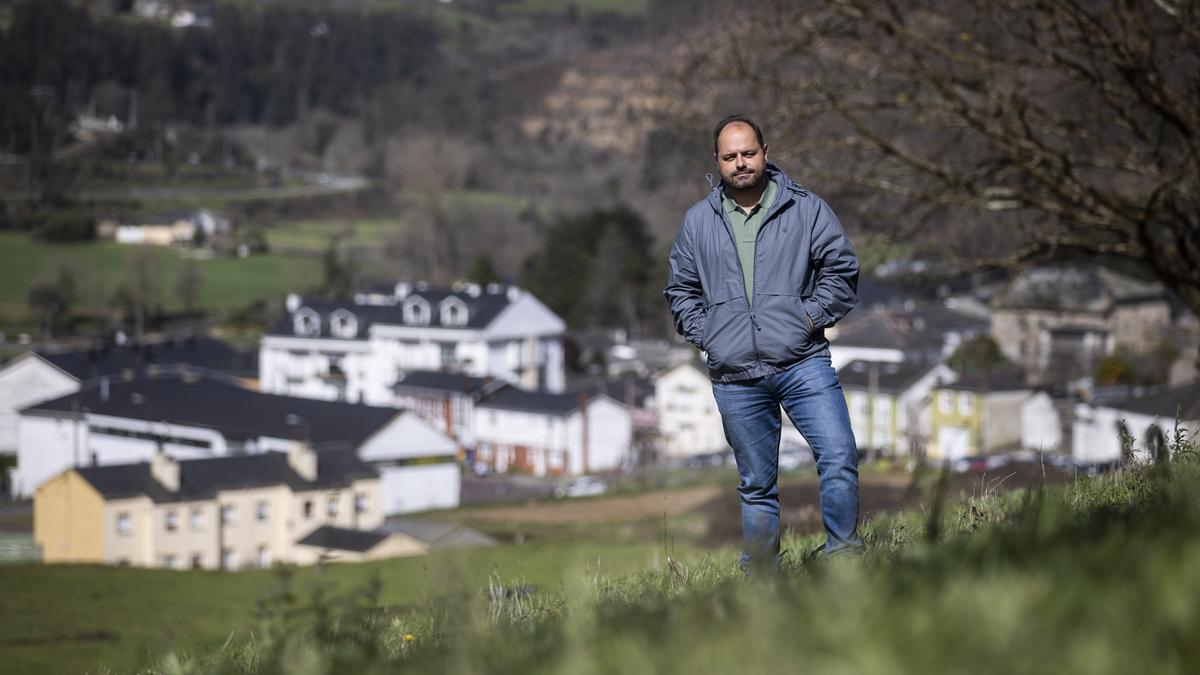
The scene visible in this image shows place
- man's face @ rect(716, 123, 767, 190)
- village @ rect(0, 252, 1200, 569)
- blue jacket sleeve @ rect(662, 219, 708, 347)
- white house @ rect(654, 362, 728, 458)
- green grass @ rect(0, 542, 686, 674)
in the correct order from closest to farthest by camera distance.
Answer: man's face @ rect(716, 123, 767, 190), blue jacket sleeve @ rect(662, 219, 708, 347), green grass @ rect(0, 542, 686, 674), village @ rect(0, 252, 1200, 569), white house @ rect(654, 362, 728, 458)

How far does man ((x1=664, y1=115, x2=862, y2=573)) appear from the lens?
4.81 metres

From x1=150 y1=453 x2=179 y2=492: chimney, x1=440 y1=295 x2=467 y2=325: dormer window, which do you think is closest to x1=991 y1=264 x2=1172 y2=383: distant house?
x1=440 y1=295 x2=467 y2=325: dormer window

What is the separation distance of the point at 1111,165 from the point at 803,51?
3229 mm

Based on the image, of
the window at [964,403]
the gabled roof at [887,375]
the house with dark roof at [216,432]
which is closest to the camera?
the house with dark roof at [216,432]

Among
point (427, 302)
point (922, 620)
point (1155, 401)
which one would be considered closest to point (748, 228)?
point (922, 620)

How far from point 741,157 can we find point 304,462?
33.8 metres

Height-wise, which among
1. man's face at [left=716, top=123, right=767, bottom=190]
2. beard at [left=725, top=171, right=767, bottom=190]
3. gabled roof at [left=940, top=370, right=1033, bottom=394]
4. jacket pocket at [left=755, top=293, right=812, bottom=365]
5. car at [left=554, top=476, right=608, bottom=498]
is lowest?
car at [left=554, top=476, right=608, bottom=498]

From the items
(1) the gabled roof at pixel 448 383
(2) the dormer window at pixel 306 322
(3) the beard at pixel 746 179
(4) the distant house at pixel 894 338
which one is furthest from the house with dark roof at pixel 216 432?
(3) the beard at pixel 746 179

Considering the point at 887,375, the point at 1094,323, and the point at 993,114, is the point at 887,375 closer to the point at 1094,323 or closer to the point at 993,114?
the point at 1094,323

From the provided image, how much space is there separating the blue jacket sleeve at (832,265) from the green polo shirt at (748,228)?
8.0 inches

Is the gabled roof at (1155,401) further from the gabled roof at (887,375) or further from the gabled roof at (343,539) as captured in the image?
the gabled roof at (343,539)

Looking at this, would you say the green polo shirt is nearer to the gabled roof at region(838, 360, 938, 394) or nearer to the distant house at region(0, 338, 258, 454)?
the gabled roof at region(838, 360, 938, 394)

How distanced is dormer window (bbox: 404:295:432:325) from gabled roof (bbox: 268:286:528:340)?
12cm

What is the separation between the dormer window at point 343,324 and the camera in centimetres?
6088
